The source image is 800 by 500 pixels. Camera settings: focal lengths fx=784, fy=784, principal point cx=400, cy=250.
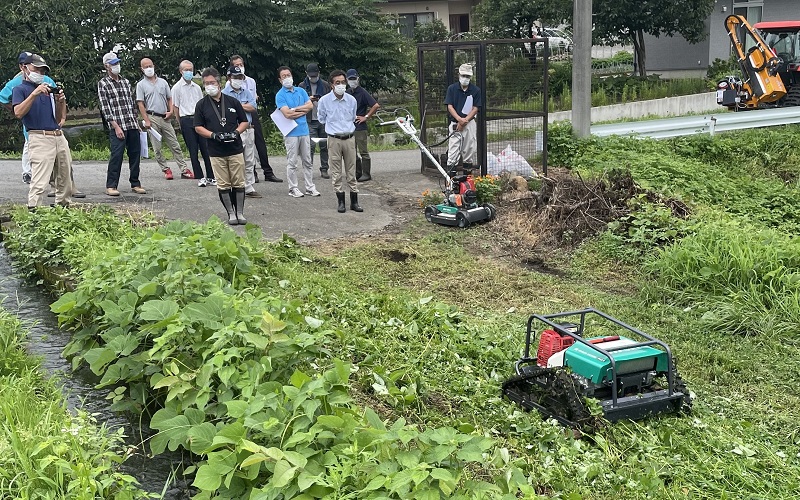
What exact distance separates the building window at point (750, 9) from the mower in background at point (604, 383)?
29.6 meters

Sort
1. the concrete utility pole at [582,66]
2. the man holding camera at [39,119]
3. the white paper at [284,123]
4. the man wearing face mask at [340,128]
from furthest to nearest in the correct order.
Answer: the concrete utility pole at [582,66]
the white paper at [284,123]
the man wearing face mask at [340,128]
the man holding camera at [39,119]

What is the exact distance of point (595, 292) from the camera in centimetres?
777

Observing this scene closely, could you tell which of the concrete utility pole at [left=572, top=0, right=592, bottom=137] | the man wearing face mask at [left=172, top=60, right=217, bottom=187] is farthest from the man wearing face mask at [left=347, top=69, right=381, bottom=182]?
the concrete utility pole at [left=572, top=0, right=592, bottom=137]

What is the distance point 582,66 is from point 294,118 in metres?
5.81

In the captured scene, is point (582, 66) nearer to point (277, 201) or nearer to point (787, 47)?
point (277, 201)

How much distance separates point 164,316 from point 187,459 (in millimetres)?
856

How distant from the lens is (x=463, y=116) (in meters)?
11.8

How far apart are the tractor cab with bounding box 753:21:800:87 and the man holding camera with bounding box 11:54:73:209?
744 inches

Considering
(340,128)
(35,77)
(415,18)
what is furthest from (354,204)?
(415,18)

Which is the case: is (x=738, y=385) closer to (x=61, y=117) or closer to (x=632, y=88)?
(x=61, y=117)

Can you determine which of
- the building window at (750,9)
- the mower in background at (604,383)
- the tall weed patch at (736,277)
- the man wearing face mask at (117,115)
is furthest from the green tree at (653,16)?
the mower in background at (604,383)

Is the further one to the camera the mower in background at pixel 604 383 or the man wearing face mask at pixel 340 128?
the man wearing face mask at pixel 340 128

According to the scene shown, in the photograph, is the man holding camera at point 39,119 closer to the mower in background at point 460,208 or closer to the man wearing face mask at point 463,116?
the mower in background at point 460,208

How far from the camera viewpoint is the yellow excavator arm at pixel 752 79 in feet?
67.6
